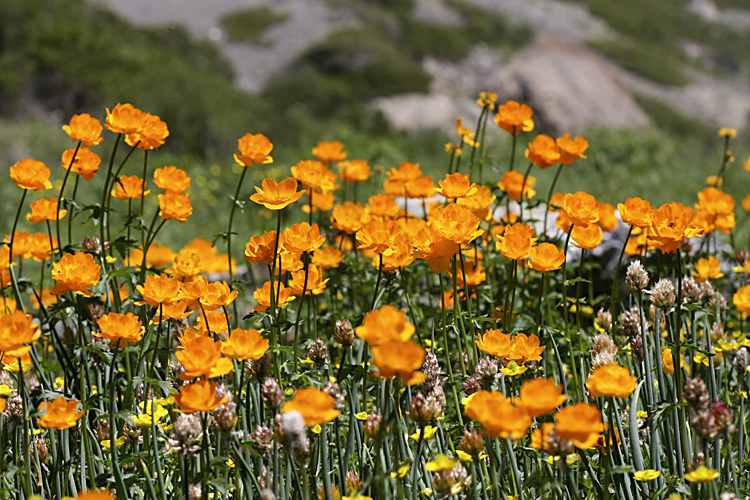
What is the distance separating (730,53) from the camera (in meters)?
27.7

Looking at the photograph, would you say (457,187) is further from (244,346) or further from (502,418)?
(502,418)

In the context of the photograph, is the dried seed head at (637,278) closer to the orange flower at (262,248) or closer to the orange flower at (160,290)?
the orange flower at (262,248)

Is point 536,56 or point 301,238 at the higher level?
point 536,56

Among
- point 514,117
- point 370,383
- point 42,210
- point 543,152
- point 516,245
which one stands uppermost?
A: point 514,117

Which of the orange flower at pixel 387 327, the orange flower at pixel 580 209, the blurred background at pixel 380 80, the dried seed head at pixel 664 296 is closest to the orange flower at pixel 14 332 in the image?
the orange flower at pixel 387 327

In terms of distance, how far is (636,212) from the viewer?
1595 mm

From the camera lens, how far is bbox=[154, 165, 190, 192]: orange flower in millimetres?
1972

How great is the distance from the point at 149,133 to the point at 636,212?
1.29 m

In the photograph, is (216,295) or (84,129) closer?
(216,295)

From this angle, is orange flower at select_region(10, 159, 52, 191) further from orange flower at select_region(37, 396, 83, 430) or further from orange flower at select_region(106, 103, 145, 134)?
orange flower at select_region(37, 396, 83, 430)

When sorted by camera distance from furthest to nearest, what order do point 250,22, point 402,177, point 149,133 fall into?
point 250,22
point 402,177
point 149,133

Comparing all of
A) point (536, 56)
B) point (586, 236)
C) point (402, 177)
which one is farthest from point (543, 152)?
point (536, 56)

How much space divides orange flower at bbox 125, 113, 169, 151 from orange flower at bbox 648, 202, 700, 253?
128 centimetres

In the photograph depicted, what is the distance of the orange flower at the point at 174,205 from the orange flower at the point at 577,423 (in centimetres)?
126
